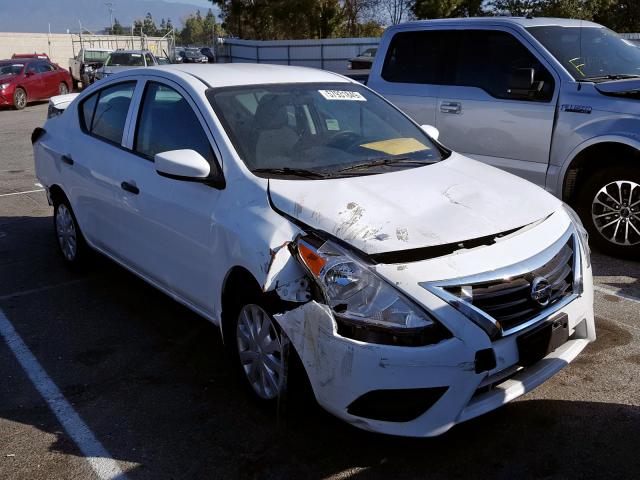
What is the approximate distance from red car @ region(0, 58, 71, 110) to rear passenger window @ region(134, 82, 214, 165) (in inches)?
802

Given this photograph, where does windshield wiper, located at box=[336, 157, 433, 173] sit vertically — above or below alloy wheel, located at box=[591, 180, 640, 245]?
above

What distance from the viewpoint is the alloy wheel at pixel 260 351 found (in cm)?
Answer: 333

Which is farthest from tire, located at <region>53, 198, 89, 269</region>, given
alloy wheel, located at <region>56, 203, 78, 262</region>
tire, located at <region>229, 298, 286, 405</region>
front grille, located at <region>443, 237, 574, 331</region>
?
front grille, located at <region>443, 237, 574, 331</region>

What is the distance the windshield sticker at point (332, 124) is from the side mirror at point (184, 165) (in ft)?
2.89

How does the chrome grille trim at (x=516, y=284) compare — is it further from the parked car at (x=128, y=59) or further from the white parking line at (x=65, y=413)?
the parked car at (x=128, y=59)

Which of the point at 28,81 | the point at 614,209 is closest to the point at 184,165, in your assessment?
the point at 614,209

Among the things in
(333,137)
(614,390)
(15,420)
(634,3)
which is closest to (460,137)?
(333,137)

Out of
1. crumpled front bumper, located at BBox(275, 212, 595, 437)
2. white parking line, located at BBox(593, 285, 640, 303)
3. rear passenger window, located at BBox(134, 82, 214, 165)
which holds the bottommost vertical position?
white parking line, located at BBox(593, 285, 640, 303)

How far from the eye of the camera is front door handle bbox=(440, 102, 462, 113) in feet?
21.8

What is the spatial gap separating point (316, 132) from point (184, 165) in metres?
0.89

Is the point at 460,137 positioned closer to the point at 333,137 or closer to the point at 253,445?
the point at 333,137

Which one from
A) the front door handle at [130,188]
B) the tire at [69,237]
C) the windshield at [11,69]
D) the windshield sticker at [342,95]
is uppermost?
the windshield sticker at [342,95]

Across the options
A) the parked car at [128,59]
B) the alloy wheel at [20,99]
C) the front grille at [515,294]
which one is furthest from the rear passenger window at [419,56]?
the alloy wheel at [20,99]

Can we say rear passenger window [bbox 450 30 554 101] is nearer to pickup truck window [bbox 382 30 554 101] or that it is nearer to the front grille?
pickup truck window [bbox 382 30 554 101]
